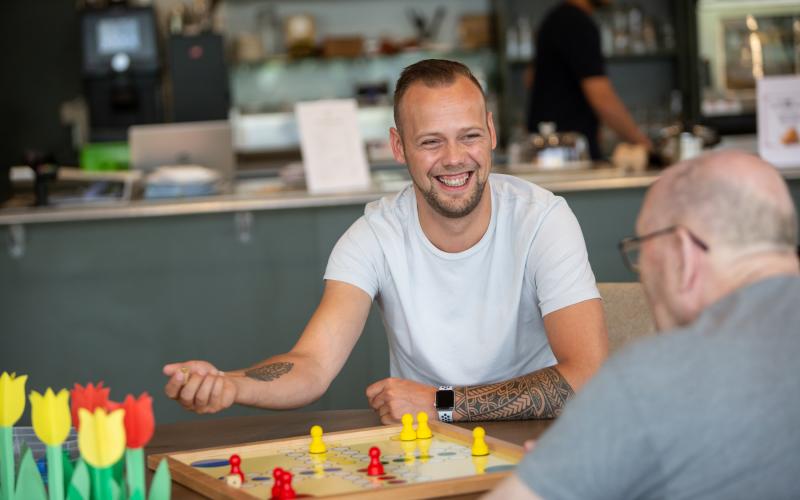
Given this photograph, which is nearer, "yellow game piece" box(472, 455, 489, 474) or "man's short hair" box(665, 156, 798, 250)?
"man's short hair" box(665, 156, 798, 250)

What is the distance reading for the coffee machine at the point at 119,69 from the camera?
670cm

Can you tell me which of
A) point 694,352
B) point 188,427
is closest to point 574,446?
point 694,352

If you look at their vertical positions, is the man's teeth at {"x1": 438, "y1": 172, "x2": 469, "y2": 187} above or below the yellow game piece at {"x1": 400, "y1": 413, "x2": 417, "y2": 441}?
above

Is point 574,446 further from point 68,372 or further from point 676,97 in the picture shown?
point 676,97

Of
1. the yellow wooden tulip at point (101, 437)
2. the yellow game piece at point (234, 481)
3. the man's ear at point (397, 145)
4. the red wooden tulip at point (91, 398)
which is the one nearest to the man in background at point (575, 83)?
the man's ear at point (397, 145)

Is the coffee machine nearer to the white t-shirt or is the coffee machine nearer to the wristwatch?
the white t-shirt

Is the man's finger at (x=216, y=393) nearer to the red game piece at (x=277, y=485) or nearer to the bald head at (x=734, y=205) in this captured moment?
the red game piece at (x=277, y=485)

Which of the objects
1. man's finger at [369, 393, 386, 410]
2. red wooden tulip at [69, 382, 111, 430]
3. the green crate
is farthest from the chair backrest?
the green crate

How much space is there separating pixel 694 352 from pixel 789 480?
170 mm

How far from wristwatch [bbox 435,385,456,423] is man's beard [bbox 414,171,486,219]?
17.8 inches

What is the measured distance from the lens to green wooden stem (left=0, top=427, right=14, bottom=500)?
132 centimetres

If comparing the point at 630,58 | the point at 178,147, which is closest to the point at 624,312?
the point at 178,147

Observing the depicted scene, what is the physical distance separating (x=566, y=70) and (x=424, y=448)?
3916mm

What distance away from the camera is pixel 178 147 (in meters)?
4.91
